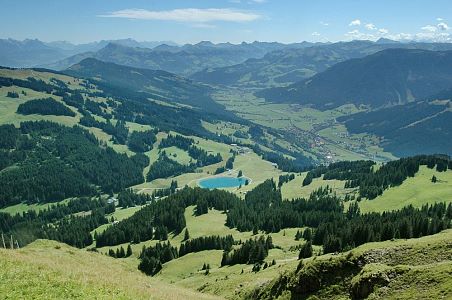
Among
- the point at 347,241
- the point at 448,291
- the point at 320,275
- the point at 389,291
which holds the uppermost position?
the point at 448,291

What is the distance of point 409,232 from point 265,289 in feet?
190

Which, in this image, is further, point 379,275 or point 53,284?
point 379,275

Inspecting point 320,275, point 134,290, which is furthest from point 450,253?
point 134,290

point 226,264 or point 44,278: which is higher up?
point 44,278

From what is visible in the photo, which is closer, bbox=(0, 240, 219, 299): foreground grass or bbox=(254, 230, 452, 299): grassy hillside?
bbox=(0, 240, 219, 299): foreground grass

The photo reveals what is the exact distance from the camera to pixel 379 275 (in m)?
49.5

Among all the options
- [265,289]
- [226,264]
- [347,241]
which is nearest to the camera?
[265,289]

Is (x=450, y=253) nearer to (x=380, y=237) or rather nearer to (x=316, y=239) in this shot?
(x=380, y=237)

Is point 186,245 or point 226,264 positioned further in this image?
point 186,245

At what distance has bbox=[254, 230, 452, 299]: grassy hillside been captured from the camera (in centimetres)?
4428

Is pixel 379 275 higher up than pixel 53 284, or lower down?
lower down

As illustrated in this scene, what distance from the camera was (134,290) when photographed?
44469 millimetres

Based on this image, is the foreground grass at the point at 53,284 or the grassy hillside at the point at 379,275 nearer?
the foreground grass at the point at 53,284

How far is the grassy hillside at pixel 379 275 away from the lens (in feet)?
145
